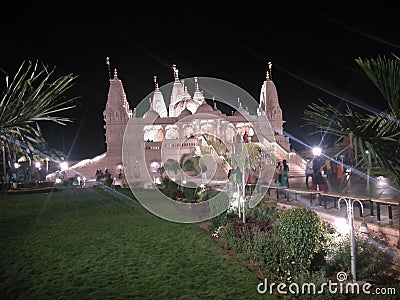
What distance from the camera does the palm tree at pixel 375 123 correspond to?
4113mm

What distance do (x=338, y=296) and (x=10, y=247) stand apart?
8131 mm

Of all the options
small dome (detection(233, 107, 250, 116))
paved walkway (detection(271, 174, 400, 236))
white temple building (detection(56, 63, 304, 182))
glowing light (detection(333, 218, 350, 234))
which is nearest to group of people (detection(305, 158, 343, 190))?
paved walkway (detection(271, 174, 400, 236))

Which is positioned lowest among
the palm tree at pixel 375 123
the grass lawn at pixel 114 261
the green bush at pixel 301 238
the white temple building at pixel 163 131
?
the grass lawn at pixel 114 261

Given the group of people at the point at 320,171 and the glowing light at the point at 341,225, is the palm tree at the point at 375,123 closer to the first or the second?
the glowing light at the point at 341,225

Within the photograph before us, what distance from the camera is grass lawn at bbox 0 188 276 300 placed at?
682cm

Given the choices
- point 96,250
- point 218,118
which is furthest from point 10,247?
point 218,118

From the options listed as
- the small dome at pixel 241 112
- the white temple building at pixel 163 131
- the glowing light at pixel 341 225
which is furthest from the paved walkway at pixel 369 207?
the small dome at pixel 241 112

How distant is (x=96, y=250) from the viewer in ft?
32.2

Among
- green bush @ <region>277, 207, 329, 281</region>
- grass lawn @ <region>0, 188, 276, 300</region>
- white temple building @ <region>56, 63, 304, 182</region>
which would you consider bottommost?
grass lawn @ <region>0, 188, 276, 300</region>

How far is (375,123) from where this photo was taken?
173 inches

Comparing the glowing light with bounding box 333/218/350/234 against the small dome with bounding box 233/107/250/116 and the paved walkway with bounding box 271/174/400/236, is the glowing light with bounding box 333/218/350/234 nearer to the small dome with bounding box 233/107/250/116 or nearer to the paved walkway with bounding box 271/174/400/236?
the paved walkway with bounding box 271/174/400/236

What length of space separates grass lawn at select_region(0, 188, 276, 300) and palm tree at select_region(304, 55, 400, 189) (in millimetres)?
3096

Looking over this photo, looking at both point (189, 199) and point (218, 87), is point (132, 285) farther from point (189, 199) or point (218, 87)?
point (218, 87)

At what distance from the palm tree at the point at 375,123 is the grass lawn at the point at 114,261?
3096 millimetres
